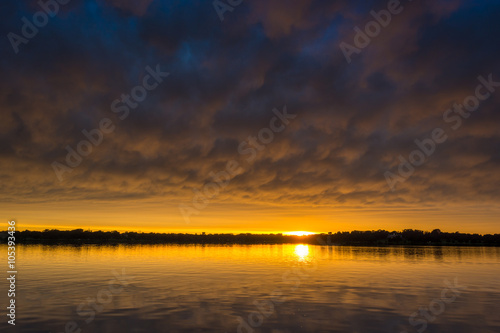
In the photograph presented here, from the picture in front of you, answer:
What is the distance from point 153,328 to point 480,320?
80.4 feet

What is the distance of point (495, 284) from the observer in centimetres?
4947

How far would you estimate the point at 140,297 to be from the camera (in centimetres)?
3491

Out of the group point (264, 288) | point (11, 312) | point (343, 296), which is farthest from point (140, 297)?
point (343, 296)

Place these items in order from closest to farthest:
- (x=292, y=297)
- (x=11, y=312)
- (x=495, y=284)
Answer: (x=11, y=312) < (x=292, y=297) < (x=495, y=284)

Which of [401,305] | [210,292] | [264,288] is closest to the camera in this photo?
[401,305]

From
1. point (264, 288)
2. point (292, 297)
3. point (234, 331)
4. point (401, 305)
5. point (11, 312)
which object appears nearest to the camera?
point (234, 331)

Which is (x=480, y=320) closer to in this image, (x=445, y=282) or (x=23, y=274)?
(x=445, y=282)

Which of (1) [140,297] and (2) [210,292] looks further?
(2) [210,292]

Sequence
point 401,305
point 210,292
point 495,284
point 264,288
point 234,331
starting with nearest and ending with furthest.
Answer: point 234,331, point 401,305, point 210,292, point 264,288, point 495,284

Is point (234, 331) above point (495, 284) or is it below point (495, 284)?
above

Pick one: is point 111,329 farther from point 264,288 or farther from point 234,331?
point 264,288

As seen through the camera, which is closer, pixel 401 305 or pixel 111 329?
pixel 111 329

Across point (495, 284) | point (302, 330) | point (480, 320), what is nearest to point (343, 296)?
point (480, 320)

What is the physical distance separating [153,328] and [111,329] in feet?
8.79
